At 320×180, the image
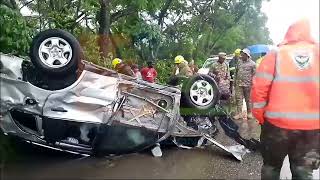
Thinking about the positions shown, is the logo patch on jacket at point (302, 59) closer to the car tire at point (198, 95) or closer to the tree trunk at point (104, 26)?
the car tire at point (198, 95)

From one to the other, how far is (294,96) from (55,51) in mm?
2646

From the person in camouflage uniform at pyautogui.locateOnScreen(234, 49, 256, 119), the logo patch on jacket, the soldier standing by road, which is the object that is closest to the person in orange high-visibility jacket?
the logo patch on jacket

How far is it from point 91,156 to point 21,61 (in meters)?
1.34

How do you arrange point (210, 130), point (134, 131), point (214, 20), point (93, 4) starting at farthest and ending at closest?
point (214, 20) → point (93, 4) → point (210, 130) → point (134, 131)

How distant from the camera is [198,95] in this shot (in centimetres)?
684

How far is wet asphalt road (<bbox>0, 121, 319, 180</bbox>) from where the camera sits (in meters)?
4.77

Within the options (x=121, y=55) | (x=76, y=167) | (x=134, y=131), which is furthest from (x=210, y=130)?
(x=121, y=55)

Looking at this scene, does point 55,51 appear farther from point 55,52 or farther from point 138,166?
point 138,166

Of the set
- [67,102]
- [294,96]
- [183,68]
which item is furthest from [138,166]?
[183,68]

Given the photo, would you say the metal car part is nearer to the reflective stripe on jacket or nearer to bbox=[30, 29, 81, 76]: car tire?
bbox=[30, 29, 81, 76]: car tire

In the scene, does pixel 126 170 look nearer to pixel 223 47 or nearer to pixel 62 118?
pixel 62 118

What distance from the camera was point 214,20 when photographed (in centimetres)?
2773

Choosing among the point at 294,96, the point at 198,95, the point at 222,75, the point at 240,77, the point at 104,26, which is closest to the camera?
the point at 294,96

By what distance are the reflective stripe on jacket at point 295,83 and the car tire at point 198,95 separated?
3.22 m
